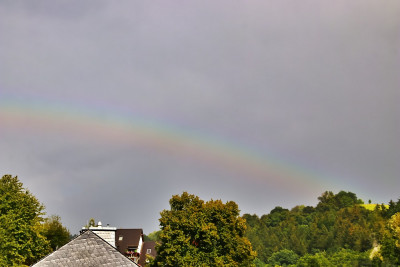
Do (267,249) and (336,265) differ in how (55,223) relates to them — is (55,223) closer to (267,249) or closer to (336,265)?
(336,265)

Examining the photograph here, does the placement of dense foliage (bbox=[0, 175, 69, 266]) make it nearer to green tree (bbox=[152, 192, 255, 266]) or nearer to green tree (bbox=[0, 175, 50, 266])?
green tree (bbox=[0, 175, 50, 266])

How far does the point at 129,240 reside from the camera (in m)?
123

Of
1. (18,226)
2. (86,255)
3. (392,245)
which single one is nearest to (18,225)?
(18,226)

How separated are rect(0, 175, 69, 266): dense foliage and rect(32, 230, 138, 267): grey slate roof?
99.5ft

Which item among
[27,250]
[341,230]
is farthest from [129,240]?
[341,230]

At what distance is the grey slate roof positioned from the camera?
35000 mm

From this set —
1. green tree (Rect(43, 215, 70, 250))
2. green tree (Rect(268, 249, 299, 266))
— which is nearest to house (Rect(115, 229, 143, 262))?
green tree (Rect(43, 215, 70, 250))

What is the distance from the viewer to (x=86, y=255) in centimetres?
3559

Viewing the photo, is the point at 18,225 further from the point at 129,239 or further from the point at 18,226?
the point at 129,239

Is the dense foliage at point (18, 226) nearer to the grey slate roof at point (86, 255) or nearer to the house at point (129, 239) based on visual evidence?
the grey slate roof at point (86, 255)

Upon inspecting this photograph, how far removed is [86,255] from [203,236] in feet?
82.2

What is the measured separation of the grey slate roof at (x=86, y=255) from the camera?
35.0 metres

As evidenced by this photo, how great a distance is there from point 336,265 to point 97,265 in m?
107

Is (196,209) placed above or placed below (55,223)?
A: below
